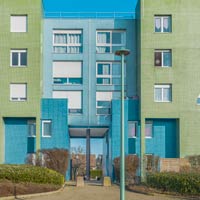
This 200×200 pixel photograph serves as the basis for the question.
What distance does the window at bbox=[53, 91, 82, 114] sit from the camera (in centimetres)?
3706

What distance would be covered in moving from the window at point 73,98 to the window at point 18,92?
109 inches

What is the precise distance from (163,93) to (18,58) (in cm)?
1118

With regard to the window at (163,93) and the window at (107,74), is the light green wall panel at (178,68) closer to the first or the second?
the window at (163,93)

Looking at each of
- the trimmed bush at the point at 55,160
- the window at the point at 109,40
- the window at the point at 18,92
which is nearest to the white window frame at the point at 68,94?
the window at the point at 18,92

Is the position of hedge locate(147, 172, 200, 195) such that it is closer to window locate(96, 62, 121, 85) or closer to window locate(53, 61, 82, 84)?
window locate(96, 62, 121, 85)

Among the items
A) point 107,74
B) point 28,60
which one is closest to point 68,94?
point 107,74

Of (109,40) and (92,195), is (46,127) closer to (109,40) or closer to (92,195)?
(109,40)

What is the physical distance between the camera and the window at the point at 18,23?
118 feet

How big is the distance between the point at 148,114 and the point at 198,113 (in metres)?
3.69

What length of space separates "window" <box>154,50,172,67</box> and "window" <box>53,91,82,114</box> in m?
6.49

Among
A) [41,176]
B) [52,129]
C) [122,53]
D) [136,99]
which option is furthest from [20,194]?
[136,99]

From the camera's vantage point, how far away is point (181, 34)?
117 ft

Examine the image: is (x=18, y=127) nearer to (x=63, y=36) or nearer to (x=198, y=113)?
(x=63, y=36)

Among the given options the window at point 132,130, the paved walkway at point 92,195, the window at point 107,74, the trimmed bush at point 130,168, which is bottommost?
the paved walkway at point 92,195
